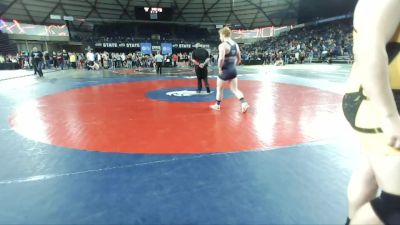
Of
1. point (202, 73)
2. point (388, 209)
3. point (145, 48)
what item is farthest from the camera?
point (145, 48)

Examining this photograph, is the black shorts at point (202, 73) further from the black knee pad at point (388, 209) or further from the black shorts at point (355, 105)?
the black knee pad at point (388, 209)

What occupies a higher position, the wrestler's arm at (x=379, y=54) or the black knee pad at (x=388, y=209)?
the wrestler's arm at (x=379, y=54)

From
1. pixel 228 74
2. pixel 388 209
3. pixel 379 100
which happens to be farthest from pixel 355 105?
pixel 228 74

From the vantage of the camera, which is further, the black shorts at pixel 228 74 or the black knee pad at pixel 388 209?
the black shorts at pixel 228 74

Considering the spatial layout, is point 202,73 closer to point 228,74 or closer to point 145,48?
point 228,74

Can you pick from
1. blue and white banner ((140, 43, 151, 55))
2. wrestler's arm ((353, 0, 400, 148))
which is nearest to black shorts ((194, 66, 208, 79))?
wrestler's arm ((353, 0, 400, 148))

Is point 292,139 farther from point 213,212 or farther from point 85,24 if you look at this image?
point 85,24

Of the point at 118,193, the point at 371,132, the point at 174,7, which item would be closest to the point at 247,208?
the point at 118,193

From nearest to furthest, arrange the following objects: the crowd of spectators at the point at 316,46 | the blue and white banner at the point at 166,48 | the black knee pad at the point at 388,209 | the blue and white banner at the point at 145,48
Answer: the black knee pad at the point at 388,209 → the crowd of spectators at the point at 316,46 → the blue and white banner at the point at 145,48 → the blue and white banner at the point at 166,48

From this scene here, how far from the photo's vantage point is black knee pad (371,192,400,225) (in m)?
1.20

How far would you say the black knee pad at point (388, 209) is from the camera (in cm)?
120

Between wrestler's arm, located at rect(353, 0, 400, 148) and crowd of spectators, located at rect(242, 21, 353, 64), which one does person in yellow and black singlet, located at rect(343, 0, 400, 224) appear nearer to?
wrestler's arm, located at rect(353, 0, 400, 148)

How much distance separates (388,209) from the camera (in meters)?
1.23

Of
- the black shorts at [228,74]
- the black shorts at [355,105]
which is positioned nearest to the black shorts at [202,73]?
the black shorts at [228,74]
